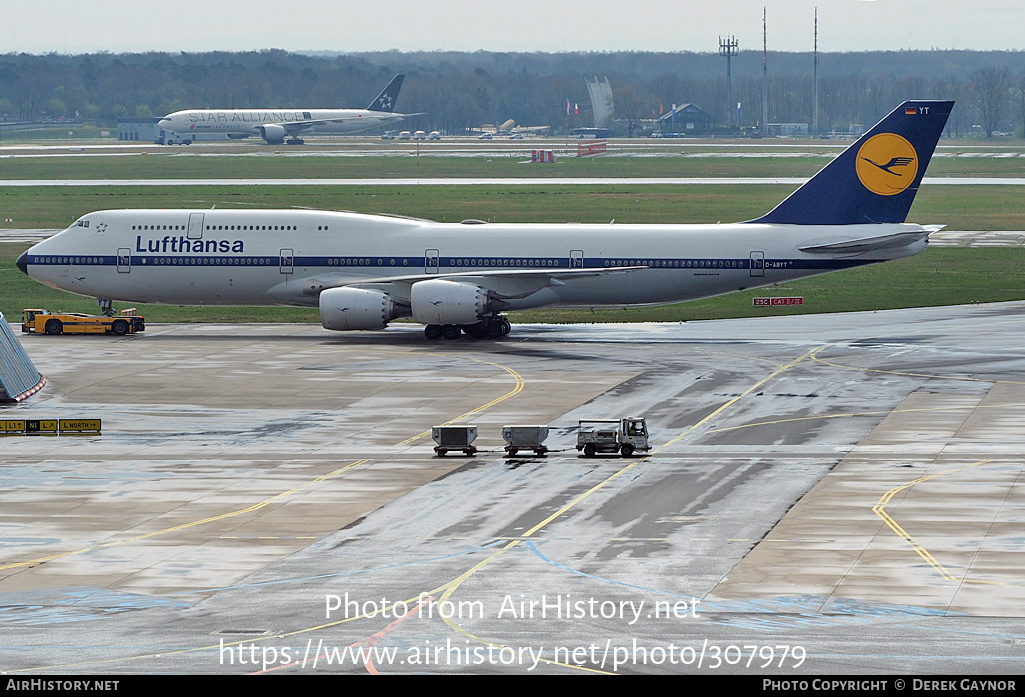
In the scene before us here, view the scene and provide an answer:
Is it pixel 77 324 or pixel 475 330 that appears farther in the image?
pixel 77 324

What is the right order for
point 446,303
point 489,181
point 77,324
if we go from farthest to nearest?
point 489,181
point 77,324
point 446,303

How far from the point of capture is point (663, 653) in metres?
21.6

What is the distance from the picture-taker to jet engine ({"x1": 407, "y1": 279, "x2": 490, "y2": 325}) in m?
58.4

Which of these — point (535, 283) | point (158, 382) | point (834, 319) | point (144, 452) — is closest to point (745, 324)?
point (834, 319)

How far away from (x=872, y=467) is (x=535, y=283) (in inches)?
1011

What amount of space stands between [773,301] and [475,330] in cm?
1944

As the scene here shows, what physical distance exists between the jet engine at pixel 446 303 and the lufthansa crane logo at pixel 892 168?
1788 cm

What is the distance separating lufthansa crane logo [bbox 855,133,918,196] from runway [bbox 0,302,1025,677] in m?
8.29

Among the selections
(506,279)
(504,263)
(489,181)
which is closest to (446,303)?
(506,279)

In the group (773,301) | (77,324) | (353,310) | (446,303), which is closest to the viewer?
(446,303)

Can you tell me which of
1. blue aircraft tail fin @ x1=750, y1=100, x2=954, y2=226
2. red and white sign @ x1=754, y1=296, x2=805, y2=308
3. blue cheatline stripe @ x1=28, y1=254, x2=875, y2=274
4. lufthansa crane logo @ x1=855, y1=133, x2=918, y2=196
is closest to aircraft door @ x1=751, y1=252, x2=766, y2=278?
blue cheatline stripe @ x1=28, y1=254, x2=875, y2=274

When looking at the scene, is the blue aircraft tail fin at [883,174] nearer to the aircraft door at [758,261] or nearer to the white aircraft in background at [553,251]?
the white aircraft in background at [553,251]

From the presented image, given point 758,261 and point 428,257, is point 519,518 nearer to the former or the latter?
point 428,257

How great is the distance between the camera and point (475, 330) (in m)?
61.0
